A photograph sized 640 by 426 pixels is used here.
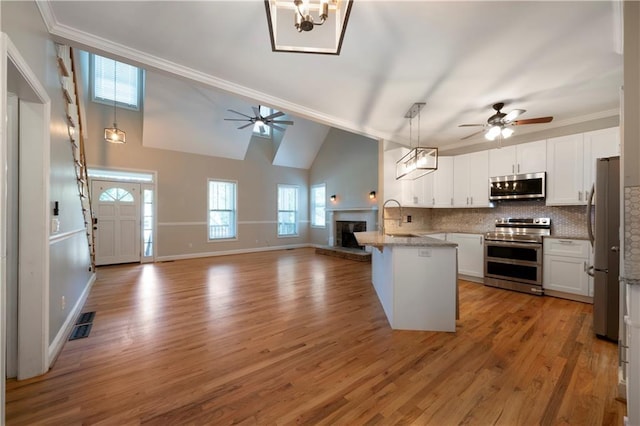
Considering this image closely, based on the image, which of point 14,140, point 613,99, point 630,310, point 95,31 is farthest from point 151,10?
point 613,99

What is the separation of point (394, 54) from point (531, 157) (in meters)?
3.29

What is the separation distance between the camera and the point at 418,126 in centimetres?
468

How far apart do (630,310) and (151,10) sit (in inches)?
148

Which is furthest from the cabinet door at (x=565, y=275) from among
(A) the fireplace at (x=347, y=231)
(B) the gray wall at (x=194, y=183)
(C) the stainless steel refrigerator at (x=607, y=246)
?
(B) the gray wall at (x=194, y=183)

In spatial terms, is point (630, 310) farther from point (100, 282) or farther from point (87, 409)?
point (100, 282)

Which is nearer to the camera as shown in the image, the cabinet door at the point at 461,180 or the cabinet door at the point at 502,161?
the cabinet door at the point at 502,161

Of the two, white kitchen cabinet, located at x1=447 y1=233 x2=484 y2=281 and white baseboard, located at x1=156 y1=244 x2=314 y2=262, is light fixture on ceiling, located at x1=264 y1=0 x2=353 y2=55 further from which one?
white baseboard, located at x1=156 y1=244 x2=314 y2=262

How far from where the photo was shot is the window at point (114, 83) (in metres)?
6.17

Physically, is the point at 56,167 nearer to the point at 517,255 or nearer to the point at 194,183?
the point at 194,183

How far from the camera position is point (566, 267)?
380 cm

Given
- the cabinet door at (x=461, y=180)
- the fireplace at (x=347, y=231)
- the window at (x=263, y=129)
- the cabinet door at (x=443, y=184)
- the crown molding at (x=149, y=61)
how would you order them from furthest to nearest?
the window at (x=263, y=129) → the fireplace at (x=347, y=231) → the cabinet door at (x=443, y=184) → the cabinet door at (x=461, y=180) → the crown molding at (x=149, y=61)

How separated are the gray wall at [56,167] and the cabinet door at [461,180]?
5790 mm

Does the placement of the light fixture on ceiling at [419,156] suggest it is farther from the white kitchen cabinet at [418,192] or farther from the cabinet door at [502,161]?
the cabinet door at [502,161]

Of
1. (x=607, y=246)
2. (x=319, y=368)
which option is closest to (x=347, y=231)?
(x=607, y=246)
